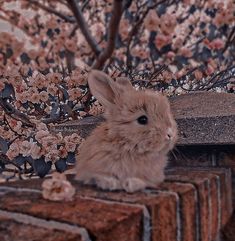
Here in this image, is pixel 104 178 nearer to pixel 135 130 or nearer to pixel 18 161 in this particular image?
pixel 135 130

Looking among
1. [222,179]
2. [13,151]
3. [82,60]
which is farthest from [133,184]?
[82,60]

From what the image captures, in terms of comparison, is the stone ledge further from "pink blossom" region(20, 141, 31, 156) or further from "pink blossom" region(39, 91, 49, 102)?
"pink blossom" region(39, 91, 49, 102)

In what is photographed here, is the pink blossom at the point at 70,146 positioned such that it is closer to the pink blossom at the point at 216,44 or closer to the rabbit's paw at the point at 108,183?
the rabbit's paw at the point at 108,183

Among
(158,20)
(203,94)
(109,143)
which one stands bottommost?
(109,143)

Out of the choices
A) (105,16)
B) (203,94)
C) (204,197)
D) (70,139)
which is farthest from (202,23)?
(204,197)

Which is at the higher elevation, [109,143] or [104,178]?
[109,143]

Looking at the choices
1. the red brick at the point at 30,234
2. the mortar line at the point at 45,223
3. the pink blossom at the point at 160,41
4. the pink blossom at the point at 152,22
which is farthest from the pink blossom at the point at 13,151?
the pink blossom at the point at 152,22

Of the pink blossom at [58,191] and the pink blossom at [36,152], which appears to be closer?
the pink blossom at [58,191]

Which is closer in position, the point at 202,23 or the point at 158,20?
the point at 158,20

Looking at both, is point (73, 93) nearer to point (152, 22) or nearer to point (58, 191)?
point (58, 191)
